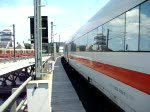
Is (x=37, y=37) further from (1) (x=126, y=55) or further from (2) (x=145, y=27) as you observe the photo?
(2) (x=145, y=27)

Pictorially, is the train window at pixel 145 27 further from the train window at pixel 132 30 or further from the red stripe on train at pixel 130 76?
the red stripe on train at pixel 130 76

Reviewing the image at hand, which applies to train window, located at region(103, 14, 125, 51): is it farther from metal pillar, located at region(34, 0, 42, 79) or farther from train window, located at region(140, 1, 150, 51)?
metal pillar, located at region(34, 0, 42, 79)

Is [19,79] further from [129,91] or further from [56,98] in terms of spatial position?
[129,91]

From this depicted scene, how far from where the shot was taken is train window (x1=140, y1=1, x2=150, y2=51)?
665 centimetres

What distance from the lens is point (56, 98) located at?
13.3 metres

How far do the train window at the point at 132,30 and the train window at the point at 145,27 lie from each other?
1.13 feet

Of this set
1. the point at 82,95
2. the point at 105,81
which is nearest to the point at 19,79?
the point at 82,95

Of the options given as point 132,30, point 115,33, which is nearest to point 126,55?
point 132,30

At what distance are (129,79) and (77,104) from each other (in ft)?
15.4

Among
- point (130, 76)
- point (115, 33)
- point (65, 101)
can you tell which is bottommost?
point (65, 101)

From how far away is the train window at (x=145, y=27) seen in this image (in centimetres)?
665

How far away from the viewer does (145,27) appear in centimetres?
684

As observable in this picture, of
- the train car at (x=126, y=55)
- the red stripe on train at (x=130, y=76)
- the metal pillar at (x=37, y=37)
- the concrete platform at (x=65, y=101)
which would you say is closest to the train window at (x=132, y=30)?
the train car at (x=126, y=55)

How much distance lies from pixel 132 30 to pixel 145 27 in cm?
93
